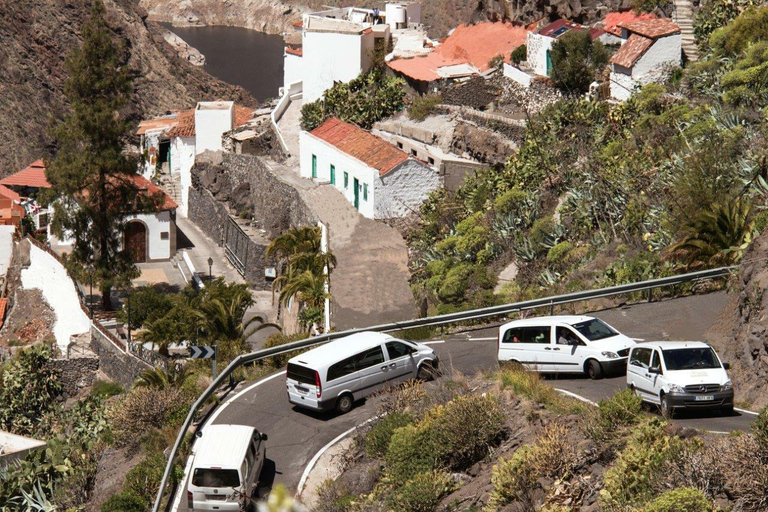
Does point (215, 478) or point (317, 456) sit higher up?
point (215, 478)

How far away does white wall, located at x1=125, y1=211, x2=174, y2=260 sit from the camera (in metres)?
52.0

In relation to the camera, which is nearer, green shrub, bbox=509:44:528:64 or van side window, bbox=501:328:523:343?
van side window, bbox=501:328:523:343

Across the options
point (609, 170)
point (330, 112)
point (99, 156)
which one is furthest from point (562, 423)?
point (330, 112)

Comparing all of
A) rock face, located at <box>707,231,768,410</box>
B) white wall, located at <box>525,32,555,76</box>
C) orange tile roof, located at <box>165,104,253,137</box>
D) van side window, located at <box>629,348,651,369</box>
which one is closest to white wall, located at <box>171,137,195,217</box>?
orange tile roof, located at <box>165,104,253,137</box>

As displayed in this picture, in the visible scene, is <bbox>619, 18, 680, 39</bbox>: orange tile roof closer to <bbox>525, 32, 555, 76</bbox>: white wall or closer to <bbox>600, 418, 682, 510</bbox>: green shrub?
<bbox>525, 32, 555, 76</bbox>: white wall

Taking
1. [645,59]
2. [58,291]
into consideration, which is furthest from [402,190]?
[58,291]

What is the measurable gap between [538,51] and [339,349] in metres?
29.6

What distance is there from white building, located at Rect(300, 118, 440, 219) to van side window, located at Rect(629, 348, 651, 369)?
72.7ft

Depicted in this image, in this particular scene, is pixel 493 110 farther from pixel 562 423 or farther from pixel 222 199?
pixel 562 423

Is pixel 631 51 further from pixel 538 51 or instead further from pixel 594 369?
pixel 594 369

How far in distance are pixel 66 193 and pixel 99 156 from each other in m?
1.98

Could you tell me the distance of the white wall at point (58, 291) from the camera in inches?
1785

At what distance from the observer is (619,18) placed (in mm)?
49031

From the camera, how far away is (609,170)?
35.6 metres
